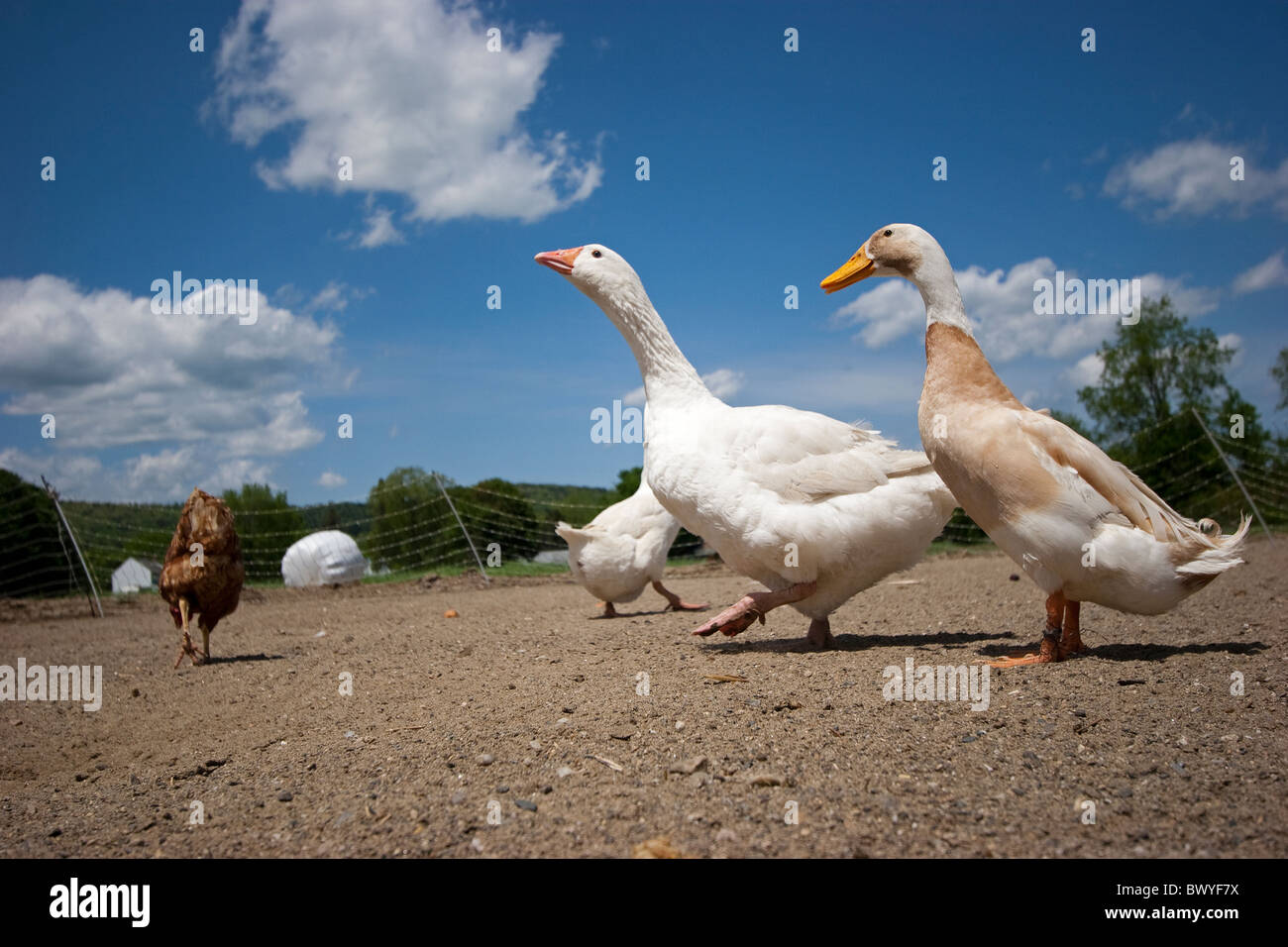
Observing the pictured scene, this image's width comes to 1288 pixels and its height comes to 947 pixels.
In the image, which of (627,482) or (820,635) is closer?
(820,635)

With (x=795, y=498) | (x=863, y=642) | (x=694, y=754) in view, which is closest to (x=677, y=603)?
(x=863, y=642)

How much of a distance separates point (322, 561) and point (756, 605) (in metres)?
17.3

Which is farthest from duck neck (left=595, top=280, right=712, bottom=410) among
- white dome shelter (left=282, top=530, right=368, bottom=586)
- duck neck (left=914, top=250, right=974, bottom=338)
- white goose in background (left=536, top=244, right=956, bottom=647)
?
white dome shelter (left=282, top=530, right=368, bottom=586)

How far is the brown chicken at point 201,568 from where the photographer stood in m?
6.75

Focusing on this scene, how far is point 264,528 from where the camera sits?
30.3 meters

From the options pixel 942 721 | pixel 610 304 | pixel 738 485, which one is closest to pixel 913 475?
A: pixel 738 485

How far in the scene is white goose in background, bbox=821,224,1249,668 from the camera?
3.74 metres

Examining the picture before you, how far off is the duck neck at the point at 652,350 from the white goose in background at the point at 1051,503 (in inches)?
69.9

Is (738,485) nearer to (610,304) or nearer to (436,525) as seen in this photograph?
(610,304)

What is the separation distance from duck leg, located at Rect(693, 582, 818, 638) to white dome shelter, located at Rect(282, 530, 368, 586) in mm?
16703

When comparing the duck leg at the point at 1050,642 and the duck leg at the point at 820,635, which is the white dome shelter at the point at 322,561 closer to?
the duck leg at the point at 820,635

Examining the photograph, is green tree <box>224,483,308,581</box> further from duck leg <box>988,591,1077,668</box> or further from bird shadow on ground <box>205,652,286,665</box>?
duck leg <box>988,591,1077,668</box>

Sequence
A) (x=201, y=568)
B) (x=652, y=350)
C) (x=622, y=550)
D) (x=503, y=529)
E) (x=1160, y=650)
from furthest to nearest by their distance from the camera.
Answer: (x=503, y=529) < (x=622, y=550) < (x=201, y=568) < (x=652, y=350) < (x=1160, y=650)

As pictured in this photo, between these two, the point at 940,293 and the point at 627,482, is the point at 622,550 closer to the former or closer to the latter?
the point at 940,293
